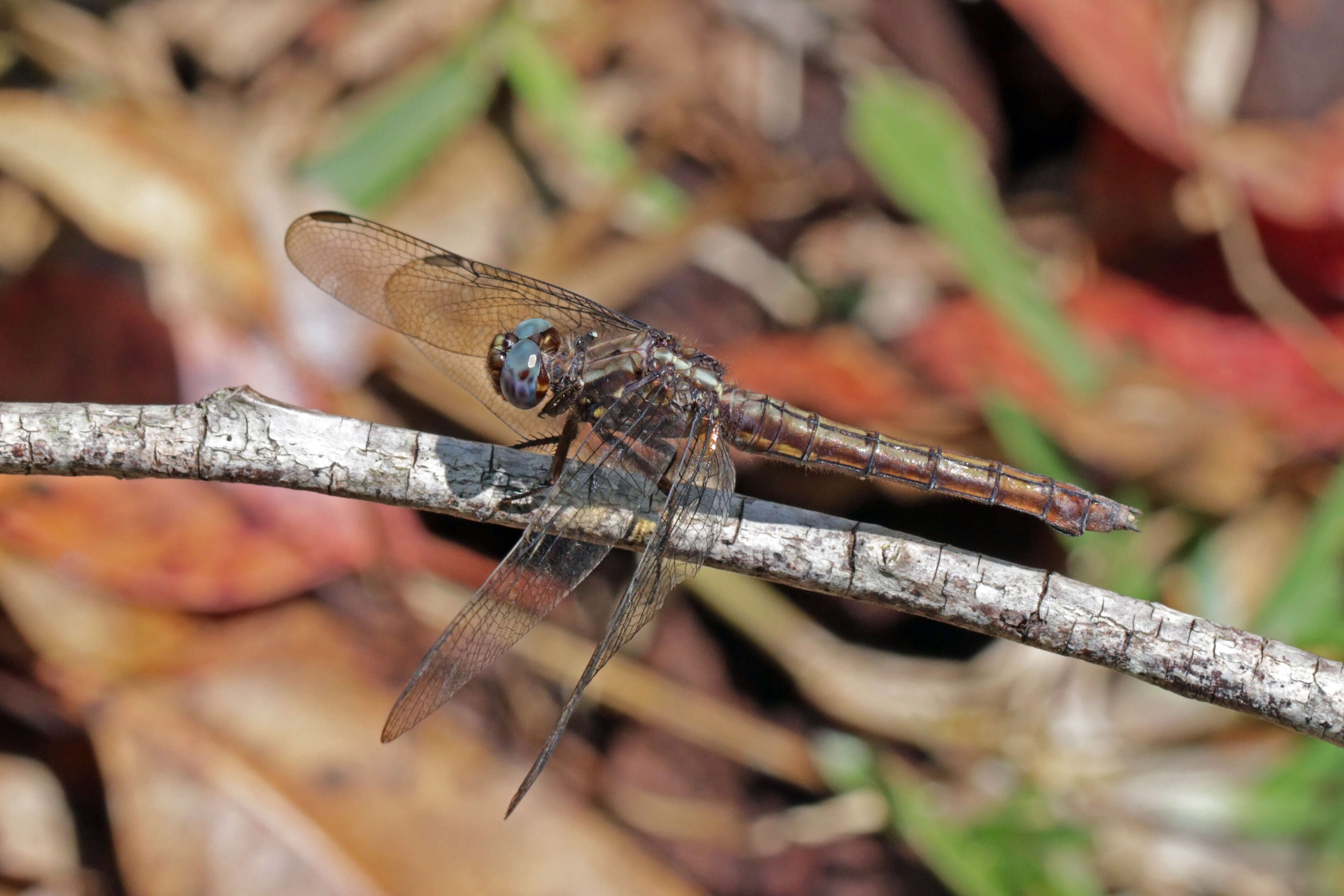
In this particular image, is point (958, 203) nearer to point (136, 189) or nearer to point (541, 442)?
point (541, 442)

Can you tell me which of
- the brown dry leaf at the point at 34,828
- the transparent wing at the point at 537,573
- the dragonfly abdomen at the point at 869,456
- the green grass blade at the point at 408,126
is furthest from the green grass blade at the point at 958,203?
the brown dry leaf at the point at 34,828

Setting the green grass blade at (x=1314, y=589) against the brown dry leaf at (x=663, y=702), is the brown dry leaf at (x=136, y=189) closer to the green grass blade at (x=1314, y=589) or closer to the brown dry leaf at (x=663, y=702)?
the brown dry leaf at (x=663, y=702)

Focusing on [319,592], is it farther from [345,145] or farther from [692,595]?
[345,145]

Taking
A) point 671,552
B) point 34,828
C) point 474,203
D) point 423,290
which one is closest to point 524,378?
point 423,290

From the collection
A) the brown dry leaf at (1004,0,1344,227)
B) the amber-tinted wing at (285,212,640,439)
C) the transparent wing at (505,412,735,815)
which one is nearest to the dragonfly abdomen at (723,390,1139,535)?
the transparent wing at (505,412,735,815)

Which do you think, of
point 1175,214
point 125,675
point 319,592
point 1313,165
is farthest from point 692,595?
point 1313,165
